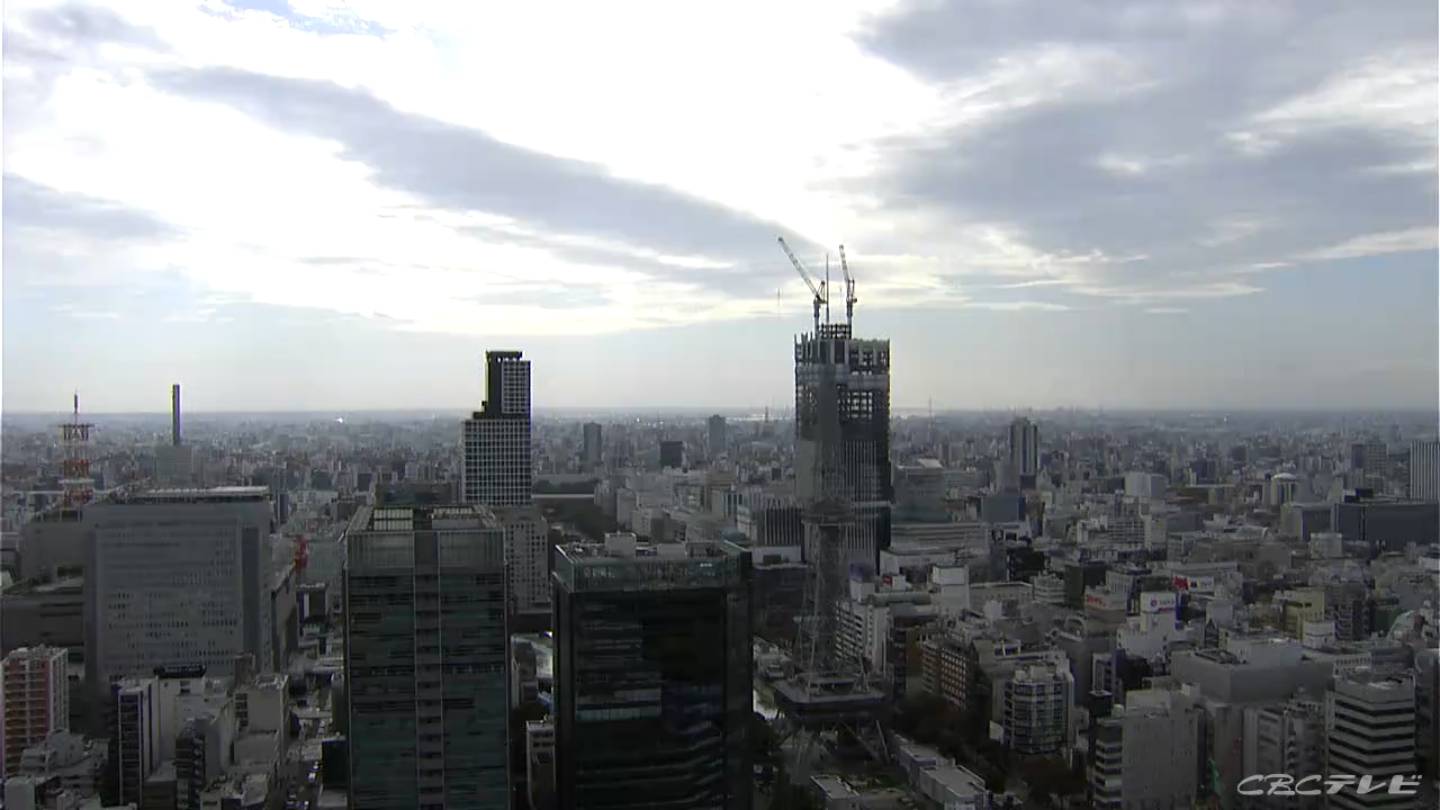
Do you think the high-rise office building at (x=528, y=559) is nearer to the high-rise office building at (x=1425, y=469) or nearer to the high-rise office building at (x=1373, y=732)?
the high-rise office building at (x=1373, y=732)

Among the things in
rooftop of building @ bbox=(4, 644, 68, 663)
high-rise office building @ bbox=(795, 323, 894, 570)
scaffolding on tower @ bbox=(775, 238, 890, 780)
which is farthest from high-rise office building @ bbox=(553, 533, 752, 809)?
high-rise office building @ bbox=(795, 323, 894, 570)

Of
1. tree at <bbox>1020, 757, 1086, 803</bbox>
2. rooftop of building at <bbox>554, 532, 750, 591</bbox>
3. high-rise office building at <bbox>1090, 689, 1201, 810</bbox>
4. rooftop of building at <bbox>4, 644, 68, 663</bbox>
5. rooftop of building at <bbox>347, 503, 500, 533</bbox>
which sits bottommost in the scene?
tree at <bbox>1020, 757, 1086, 803</bbox>

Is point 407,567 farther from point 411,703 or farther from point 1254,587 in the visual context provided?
point 1254,587

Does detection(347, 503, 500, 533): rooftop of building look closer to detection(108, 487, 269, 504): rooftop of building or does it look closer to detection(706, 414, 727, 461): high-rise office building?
detection(108, 487, 269, 504): rooftop of building

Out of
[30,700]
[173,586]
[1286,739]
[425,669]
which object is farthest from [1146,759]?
[173,586]

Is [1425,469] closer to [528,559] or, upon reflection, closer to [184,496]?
[528,559]

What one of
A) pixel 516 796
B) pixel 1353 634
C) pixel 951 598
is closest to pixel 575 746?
pixel 516 796
